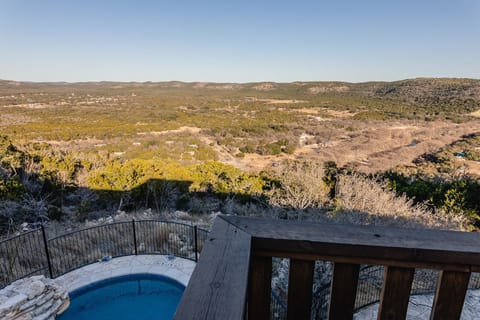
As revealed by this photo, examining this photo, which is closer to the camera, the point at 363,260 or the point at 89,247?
the point at 363,260

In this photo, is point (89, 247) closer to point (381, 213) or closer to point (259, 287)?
point (259, 287)

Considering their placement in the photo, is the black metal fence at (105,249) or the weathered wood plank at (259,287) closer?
the weathered wood plank at (259,287)

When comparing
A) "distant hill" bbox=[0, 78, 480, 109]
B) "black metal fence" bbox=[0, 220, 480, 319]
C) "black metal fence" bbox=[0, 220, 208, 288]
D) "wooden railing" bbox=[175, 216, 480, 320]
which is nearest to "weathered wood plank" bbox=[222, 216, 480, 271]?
"wooden railing" bbox=[175, 216, 480, 320]

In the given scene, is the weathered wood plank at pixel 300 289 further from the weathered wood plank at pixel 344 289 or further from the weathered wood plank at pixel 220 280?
the weathered wood plank at pixel 220 280

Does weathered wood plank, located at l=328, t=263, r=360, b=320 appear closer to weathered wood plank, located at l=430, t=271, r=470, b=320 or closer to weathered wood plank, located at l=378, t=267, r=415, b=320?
weathered wood plank, located at l=378, t=267, r=415, b=320

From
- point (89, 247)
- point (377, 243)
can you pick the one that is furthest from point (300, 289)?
point (89, 247)

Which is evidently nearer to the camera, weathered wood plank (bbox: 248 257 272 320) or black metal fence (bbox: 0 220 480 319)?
weathered wood plank (bbox: 248 257 272 320)

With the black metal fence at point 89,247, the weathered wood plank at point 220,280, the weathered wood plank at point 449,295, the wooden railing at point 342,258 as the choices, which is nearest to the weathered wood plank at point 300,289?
the wooden railing at point 342,258
